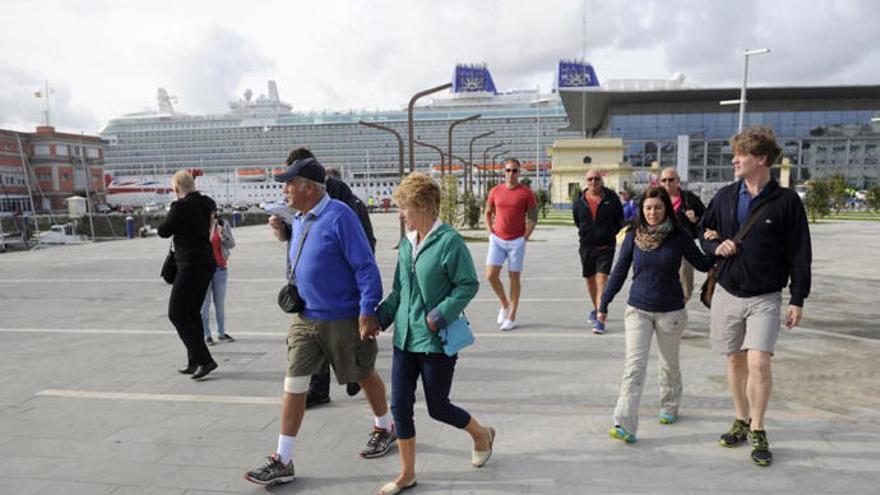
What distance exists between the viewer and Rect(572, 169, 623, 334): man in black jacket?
595 cm

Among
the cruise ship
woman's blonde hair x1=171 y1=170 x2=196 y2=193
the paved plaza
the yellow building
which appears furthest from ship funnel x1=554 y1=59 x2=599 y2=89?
woman's blonde hair x1=171 y1=170 x2=196 y2=193

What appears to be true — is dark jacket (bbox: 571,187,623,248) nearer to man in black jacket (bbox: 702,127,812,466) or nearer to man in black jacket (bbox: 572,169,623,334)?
man in black jacket (bbox: 572,169,623,334)

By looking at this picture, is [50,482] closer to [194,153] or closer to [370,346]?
[370,346]

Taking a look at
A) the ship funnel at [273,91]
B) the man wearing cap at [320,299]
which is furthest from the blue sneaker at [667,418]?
the ship funnel at [273,91]

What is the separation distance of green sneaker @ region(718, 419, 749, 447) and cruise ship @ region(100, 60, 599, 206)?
2855 inches

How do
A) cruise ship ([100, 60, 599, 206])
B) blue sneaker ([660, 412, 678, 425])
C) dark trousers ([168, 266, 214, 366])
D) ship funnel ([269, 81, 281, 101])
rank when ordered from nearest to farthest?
blue sneaker ([660, 412, 678, 425]) < dark trousers ([168, 266, 214, 366]) < cruise ship ([100, 60, 599, 206]) < ship funnel ([269, 81, 281, 101])

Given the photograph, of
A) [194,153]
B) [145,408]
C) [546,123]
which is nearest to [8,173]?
[194,153]

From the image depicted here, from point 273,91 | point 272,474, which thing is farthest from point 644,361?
point 273,91

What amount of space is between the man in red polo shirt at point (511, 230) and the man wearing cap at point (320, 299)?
3284 millimetres

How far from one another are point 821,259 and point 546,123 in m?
74.3

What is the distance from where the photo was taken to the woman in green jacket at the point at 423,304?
2633 millimetres

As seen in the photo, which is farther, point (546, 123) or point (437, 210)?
point (546, 123)

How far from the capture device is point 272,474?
9.37 feet

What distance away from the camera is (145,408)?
4.03 meters
